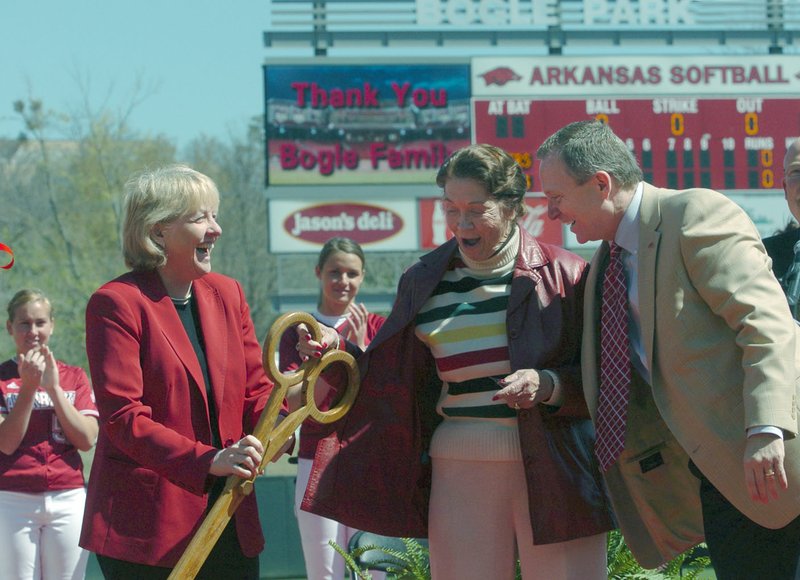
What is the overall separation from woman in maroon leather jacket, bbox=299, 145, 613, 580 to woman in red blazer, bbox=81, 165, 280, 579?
0.29 m

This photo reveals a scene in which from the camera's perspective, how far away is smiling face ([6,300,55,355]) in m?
5.79

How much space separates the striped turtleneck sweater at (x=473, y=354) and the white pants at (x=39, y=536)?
261 cm

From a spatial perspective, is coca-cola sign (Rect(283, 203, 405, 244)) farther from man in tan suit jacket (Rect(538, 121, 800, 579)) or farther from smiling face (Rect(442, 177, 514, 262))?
man in tan suit jacket (Rect(538, 121, 800, 579))

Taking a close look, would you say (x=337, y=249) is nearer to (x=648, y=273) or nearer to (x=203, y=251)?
(x=203, y=251)

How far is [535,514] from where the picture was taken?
3.38 meters

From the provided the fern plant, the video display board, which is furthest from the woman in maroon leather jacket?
the video display board

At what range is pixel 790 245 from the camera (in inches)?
146

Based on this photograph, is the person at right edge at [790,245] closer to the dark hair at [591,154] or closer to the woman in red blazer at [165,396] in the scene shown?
the dark hair at [591,154]


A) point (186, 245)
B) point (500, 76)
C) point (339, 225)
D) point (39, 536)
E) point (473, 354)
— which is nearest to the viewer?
point (186, 245)

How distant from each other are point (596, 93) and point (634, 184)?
1210 cm

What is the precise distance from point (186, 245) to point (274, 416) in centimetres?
53

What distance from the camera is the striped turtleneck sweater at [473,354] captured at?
3.45m

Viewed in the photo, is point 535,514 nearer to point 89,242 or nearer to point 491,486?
point 491,486

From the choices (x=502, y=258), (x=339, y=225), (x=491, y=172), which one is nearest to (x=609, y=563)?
(x=502, y=258)
